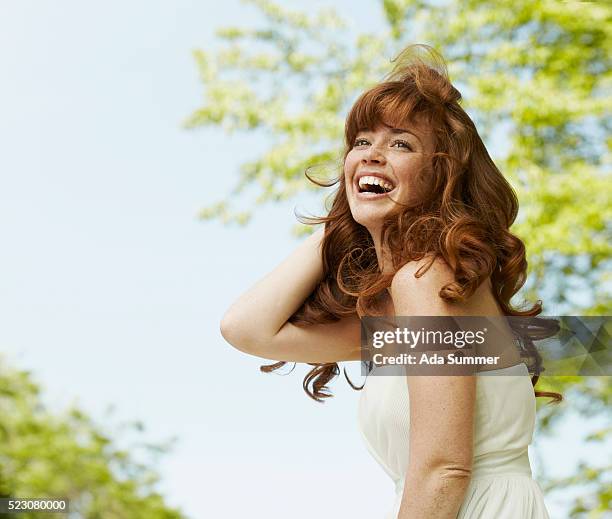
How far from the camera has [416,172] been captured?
5.11 feet

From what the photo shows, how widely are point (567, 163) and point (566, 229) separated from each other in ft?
3.51

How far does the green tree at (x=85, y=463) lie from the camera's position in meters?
8.87

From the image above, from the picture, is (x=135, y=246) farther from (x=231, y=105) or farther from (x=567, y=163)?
(x=567, y=163)

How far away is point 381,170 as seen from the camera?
156 centimetres

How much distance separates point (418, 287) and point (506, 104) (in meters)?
5.61

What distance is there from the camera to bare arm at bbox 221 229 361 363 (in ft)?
5.60

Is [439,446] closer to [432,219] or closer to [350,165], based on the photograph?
[432,219]

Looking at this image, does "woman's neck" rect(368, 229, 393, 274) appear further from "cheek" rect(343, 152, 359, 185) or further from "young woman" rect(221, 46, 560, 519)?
"cheek" rect(343, 152, 359, 185)

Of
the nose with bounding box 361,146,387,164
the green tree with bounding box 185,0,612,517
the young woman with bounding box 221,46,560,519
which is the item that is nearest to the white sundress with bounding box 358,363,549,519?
the young woman with bounding box 221,46,560,519

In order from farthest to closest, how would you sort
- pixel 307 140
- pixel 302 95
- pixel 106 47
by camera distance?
1. pixel 106 47
2. pixel 302 95
3. pixel 307 140

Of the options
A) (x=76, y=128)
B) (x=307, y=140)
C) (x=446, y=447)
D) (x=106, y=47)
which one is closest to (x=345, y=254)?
(x=446, y=447)

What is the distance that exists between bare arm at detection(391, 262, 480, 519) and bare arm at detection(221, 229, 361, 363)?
41 cm

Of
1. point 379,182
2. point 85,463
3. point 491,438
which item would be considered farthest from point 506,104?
point 491,438

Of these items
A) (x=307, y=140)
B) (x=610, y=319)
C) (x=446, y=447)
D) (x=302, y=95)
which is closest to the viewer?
(x=446, y=447)
